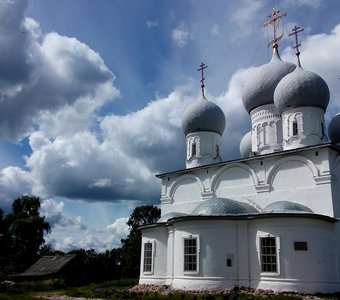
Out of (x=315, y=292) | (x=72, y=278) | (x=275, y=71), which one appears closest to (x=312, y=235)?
(x=315, y=292)

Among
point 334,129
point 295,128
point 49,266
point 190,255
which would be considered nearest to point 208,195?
point 190,255

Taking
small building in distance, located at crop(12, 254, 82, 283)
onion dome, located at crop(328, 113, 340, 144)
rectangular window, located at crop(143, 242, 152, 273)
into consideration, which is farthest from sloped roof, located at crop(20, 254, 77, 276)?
onion dome, located at crop(328, 113, 340, 144)

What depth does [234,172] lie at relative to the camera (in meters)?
19.8

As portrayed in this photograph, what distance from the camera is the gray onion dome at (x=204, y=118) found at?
2341cm

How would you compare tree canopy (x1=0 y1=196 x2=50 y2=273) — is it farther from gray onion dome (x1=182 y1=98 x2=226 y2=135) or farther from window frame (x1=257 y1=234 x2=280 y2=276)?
window frame (x1=257 y1=234 x2=280 y2=276)

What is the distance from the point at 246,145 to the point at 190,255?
34.8 ft

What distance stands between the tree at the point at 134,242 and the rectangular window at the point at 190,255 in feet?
60.6

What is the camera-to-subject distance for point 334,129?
21.7 metres

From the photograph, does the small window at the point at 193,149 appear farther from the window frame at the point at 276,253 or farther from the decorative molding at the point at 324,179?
the window frame at the point at 276,253

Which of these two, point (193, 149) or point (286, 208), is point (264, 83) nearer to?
point (193, 149)

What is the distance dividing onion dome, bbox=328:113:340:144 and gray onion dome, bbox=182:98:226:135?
18.3 ft

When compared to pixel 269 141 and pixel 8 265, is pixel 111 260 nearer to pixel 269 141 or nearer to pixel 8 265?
pixel 8 265

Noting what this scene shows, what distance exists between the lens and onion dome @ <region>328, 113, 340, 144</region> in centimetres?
2147

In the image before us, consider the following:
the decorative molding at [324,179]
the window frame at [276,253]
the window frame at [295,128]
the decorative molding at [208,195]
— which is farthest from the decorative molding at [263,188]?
the window frame at [276,253]
